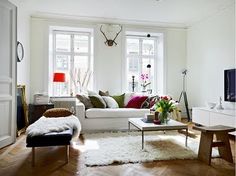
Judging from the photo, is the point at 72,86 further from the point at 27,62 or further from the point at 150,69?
the point at 150,69

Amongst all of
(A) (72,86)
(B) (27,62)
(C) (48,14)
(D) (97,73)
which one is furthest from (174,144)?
(C) (48,14)

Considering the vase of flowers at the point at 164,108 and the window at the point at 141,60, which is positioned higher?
the window at the point at 141,60

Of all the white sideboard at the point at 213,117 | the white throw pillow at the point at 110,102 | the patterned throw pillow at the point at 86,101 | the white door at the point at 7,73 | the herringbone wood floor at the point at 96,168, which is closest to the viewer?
the herringbone wood floor at the point at 96,168

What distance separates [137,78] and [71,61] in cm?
191

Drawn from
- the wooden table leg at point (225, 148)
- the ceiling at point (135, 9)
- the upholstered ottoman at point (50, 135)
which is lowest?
the wooden table leg at point (225, 148)

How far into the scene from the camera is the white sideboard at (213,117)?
3.65 m

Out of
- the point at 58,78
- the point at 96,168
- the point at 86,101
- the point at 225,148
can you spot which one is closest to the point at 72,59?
the point at 58,78

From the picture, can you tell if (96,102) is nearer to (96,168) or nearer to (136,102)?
(136,102)

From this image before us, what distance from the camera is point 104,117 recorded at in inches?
167

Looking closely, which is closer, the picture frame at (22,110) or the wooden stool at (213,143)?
the wooden stool at (213,143)

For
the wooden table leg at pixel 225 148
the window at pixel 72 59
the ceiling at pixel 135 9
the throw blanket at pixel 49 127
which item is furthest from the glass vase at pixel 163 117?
the window at pixel 72 59

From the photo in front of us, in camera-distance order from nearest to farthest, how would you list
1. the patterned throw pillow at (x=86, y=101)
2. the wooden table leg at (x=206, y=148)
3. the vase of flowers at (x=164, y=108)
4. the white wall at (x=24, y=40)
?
the wooden table leg at (x=206, y=148)
the vase of flowers at (x=164, y=108)
the white wall at (x=24, y=40)
the patterned throw pillow at (x=86, y=101)

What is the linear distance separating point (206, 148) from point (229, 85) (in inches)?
84.6

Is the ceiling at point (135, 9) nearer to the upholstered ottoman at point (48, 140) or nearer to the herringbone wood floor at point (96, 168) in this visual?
the upholstered ottoman at point (48, 140)
